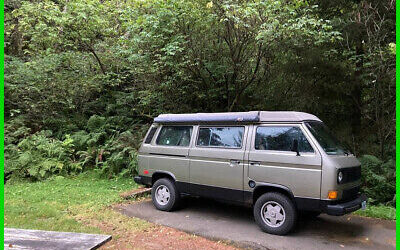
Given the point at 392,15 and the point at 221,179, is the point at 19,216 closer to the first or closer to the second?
the point at 221,179

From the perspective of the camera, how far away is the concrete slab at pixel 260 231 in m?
4.96

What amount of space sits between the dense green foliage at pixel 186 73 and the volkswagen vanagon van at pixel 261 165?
10.1ft

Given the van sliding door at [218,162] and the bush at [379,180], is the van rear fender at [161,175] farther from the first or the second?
the bush at [379,180]

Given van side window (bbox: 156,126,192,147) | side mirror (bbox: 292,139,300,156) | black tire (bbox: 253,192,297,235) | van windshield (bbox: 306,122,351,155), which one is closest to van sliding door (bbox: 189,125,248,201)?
van side window (bbox: 156,126,192,147)

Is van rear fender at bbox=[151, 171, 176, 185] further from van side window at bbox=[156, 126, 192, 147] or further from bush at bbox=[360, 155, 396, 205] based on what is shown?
bush at bbox=[360, 155, 396, 205]

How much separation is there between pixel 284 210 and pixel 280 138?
125cm

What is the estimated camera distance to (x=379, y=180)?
727 cm

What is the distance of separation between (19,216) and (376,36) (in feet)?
31.9

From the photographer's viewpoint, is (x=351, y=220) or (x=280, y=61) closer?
(x=351, y=220)

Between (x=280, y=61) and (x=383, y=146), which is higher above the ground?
(x=280, y=61)

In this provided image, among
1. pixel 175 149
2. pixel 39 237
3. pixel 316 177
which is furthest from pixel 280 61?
pixel 39 237

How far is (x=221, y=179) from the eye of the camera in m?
5.91

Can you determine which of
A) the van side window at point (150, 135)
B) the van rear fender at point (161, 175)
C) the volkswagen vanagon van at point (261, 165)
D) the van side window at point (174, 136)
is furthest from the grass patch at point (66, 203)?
the van side window at point (174, 136)

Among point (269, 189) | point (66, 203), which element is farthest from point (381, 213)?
point (66, 203)
